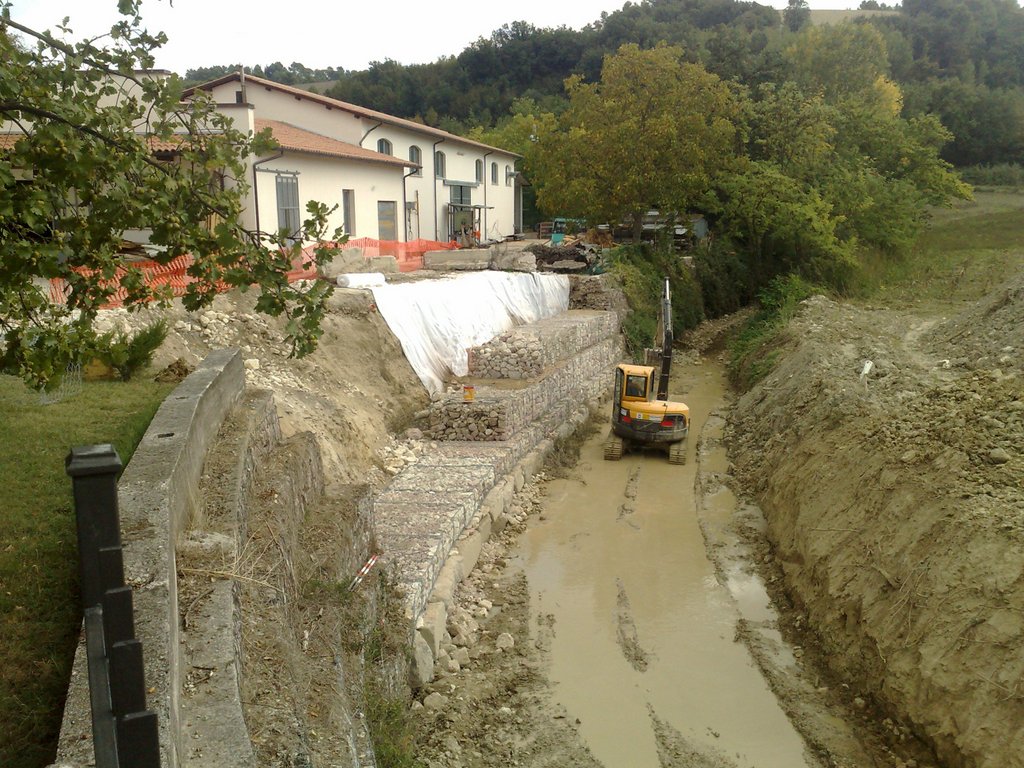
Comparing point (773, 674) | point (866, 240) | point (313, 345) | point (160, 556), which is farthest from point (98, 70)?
point (866, 240)

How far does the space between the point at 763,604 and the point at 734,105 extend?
79.5 feet

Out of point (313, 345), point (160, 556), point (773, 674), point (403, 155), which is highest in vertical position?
point (403, 155)

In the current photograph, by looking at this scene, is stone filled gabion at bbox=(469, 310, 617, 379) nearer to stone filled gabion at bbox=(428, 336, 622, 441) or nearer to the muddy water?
stone filled gabion at bbox=(428, 336, 622, 441)

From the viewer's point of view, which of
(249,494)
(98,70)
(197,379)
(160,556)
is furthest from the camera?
(197,379)

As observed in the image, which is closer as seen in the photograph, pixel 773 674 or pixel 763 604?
pixel 773 674

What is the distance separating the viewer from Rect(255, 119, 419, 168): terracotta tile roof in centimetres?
2364

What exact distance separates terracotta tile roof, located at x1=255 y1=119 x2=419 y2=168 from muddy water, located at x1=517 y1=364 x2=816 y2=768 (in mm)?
13123

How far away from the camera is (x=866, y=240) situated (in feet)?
113

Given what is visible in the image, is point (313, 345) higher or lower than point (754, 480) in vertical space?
higher

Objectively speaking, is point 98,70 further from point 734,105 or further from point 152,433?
point 734,105

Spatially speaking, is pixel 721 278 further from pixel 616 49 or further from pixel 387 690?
pixel 616 49

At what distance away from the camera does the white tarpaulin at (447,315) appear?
1762 centimetres

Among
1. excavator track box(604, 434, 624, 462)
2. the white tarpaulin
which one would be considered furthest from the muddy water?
the white tarpaulin

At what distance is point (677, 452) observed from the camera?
1805 centimetres
